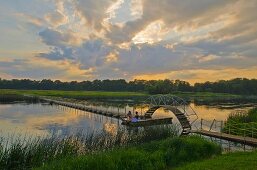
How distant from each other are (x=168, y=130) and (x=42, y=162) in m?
13.3

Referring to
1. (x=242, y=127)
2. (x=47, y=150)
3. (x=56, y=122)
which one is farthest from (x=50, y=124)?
(x=242, y=127)

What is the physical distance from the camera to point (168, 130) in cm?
2672

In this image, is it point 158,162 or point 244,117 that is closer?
point 158,162

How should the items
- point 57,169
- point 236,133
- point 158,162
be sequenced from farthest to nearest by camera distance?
point 236,133, point 158,162, point 57,169

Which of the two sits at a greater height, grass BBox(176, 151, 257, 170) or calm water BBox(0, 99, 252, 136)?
grass BBox(176, 151, 257, 170)

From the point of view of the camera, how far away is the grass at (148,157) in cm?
1421

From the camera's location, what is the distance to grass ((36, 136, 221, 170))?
46.6 feet

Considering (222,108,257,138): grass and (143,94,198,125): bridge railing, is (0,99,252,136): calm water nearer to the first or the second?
(143,94,198,125): bridge railing

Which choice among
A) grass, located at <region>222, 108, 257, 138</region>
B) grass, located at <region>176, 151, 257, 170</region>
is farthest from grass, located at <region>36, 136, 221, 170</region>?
grass, located at <region>222, 108, 257, 138</region>

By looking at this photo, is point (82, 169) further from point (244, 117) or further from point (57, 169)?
point (244, 117)

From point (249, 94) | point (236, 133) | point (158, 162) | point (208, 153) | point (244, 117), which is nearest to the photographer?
point (158, 162)

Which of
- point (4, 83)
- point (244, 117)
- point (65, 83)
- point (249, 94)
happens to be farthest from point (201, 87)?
point (244, 117)

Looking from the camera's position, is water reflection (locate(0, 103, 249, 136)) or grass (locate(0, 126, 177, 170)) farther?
water reflection (locate(0, 103, 249, 136))

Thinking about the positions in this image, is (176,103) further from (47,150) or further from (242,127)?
(47,150)
